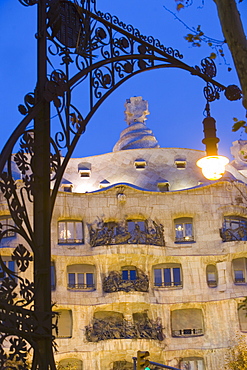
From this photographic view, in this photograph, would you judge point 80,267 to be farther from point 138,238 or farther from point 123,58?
point 123,58

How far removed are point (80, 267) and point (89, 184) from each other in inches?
256

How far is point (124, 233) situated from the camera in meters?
40.6

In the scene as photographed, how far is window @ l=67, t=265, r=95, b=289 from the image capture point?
1601 inches

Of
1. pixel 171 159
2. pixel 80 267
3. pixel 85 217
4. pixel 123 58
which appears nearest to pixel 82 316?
pixel 80 267

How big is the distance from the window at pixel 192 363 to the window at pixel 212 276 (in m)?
4.53

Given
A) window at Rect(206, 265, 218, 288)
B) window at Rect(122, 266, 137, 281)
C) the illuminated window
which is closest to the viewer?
the illuminated window

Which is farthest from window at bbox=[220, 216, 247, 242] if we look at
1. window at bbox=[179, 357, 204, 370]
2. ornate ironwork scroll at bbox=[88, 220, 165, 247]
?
window at bbox=[179, 357, 204, 370]

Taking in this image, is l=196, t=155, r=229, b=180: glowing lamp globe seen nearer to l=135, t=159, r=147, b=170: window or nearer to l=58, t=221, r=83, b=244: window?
l=58, t=221, r=83, b=244: window

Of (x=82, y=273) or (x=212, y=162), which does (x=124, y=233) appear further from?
(x=212, y=162)

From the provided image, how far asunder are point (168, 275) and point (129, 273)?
247cm

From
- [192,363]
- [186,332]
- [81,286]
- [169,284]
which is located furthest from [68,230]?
[192,363]

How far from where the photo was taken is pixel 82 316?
129ft

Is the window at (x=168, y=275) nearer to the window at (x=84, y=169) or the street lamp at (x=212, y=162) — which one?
the window at (x=84, y=169)

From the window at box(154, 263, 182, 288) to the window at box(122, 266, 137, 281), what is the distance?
5.00ft
